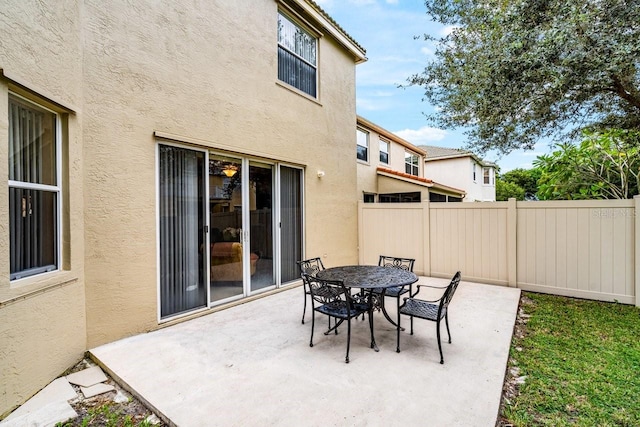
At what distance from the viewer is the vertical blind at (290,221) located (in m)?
6.79

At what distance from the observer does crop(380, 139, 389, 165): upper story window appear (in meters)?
14.0

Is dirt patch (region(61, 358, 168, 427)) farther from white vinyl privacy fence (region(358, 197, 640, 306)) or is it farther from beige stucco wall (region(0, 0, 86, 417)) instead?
white vinyl privacy fence (region(358, 197, 640, 306))

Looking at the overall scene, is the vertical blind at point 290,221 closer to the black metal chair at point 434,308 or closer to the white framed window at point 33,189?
the black metal chair at point 434,308

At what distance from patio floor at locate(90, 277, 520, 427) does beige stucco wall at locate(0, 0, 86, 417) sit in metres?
0.56

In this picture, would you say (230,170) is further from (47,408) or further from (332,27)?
(332,27)

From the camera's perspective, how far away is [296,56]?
723cm

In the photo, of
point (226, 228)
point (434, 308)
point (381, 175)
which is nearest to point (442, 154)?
point (381, 175)

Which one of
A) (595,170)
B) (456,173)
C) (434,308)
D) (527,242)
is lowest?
(434,308)

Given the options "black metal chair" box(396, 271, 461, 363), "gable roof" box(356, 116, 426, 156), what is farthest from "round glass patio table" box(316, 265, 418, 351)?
"gable roof" box(356, 116, 426, 156)

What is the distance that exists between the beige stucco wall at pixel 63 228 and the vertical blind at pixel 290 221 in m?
3.70

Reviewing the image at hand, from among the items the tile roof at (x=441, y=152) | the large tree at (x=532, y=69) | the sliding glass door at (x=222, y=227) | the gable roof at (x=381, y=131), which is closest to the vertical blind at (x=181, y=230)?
the sliding glass door at (x=222, y=227)

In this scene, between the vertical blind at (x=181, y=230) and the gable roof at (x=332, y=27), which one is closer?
the vertical blind at (x=181, y=230)

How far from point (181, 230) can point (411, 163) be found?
48.0 feet

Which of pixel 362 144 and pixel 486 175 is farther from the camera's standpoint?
pixel 486 175
